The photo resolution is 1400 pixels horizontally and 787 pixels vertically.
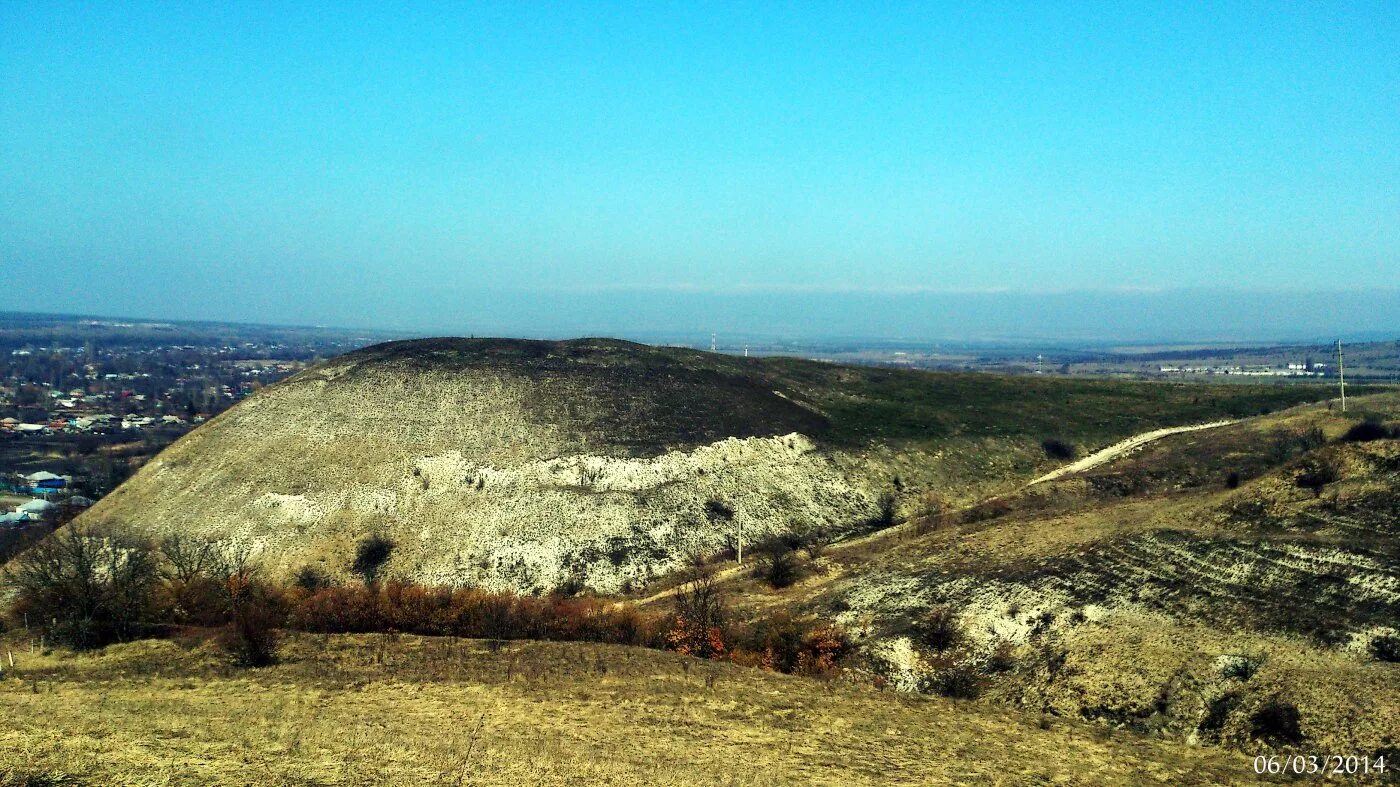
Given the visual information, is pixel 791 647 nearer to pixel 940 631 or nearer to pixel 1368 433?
pixel 940 631

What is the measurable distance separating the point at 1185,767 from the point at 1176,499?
23106 mm

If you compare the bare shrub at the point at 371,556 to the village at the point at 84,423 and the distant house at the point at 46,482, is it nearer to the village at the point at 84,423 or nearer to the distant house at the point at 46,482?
the village at the point at 84,423

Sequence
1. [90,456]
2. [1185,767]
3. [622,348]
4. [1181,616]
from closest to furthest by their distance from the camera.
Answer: [1185,767]
[1181,616]
[622,348]
[90,456]

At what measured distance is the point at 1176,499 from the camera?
39094mm

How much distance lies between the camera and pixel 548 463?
5209cm

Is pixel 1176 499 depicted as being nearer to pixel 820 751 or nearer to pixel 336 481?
pixel 820 751

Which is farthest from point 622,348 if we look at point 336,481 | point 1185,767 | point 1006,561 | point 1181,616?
point 1185,767

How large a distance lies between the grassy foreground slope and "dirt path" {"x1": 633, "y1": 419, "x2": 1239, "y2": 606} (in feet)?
49.7

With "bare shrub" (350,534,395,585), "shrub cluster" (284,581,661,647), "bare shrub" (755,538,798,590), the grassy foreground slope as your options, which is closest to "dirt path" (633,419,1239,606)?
"bare shrub" (755,538,798,590)

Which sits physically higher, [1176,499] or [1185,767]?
[1176,499]

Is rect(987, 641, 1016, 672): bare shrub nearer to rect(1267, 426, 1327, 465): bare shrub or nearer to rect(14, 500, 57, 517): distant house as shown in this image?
rect(1267, 426, 1327, 465): bare shrub
